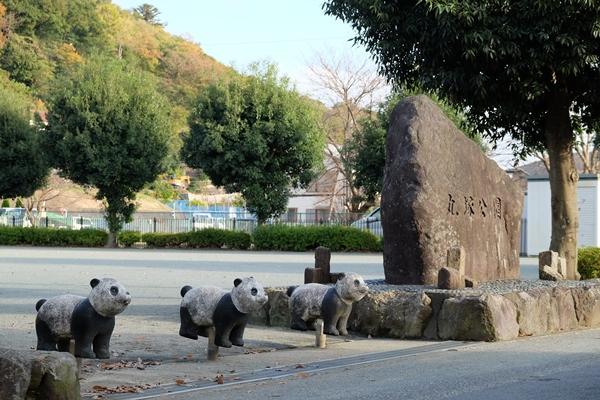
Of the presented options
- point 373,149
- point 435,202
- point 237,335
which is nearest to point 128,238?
point 373,149

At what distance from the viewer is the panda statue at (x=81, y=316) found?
30.2 ft

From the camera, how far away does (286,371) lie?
10188 mm

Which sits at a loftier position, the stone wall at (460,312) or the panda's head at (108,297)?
the panda's head at (108,297)

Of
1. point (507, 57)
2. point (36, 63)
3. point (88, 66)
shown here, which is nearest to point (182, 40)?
point (36, 63)

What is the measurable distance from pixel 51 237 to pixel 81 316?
3541 centimetres

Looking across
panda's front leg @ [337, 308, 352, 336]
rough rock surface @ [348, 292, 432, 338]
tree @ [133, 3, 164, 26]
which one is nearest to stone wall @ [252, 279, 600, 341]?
rough rock surface @ [348, 292, 432, 338]

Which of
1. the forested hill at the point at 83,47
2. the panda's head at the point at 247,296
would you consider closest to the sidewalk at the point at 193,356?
the panda's head at the point at 247,296

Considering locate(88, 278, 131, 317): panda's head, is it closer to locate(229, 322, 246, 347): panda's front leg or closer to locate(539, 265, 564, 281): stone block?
locate(229, 322, 246, 347): panda's front leg

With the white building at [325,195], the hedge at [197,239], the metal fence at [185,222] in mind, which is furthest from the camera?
the white building at [325,195]

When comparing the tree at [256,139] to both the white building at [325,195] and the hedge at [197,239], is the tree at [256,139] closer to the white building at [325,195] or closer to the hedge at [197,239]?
the hedge at [197,239]

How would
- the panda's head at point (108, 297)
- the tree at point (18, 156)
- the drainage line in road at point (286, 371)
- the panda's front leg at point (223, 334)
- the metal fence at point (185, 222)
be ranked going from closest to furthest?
the drainage line in road at point (286, 371), the panda's head at point (108, 297), the panda's front leg at point (223, 334), the metal fence at point (185, 222), the tree at point (18, 156)

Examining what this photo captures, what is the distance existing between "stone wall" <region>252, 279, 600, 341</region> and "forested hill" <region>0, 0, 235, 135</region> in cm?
4636

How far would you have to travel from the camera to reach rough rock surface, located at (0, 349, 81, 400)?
6.65 metres

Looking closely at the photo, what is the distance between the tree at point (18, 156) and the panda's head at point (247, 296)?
127ft
